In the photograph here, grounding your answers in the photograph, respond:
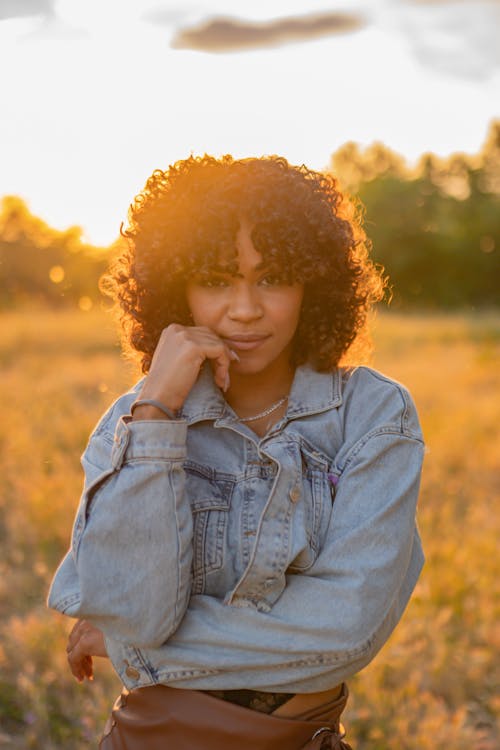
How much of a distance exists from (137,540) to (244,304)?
0.59 meters

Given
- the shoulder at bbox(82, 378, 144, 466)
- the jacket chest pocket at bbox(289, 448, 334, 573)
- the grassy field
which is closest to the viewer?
the jacket chest pocket at bbox(289, 448, 334, 573)

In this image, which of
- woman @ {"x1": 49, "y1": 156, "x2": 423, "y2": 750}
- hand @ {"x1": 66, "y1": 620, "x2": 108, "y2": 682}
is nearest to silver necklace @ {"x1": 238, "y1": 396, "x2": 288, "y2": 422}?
woman @ {"x1": 49, "y1": 156, "x2": 423, "y2": 750}

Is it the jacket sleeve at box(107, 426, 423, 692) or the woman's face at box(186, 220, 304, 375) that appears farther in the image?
the woman's face at box(186, 220, 304, 375)

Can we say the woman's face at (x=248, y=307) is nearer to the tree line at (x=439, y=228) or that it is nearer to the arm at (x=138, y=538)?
the arm at (x=138, y=538)

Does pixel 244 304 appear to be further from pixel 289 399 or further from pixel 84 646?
pixel 84 646

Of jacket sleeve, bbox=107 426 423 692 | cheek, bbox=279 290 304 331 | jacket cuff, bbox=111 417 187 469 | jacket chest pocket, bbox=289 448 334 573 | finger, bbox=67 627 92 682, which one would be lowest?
finger, bbox=67 627 92 682

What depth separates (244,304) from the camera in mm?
1873

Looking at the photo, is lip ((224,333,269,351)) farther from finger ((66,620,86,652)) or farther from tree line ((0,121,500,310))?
tree line ((0,121,500,310))

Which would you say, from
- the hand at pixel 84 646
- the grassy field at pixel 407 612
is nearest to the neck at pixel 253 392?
the hand at pixel 84 646

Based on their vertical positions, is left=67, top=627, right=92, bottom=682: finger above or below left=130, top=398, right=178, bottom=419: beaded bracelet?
below

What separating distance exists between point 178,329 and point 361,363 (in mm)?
635

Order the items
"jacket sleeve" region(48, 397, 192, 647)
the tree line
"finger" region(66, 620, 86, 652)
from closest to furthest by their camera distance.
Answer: "jacket sleeve" region(48, 397, 192, 647), "finger" region(66, 620, 86, 652), the tree line

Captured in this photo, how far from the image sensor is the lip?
1909mm

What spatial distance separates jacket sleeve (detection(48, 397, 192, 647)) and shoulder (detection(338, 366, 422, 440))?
443mm
